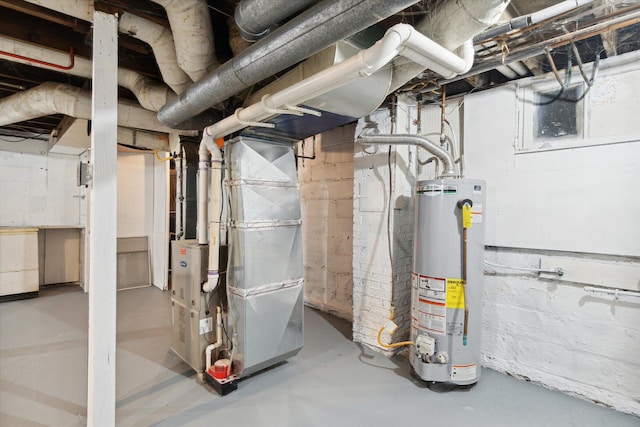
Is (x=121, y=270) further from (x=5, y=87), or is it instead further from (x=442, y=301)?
(x=442, y=301)

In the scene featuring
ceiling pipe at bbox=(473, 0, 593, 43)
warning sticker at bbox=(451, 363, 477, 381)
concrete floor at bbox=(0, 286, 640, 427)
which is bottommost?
concrete floor at bbox=(0, 286, 640, 427)

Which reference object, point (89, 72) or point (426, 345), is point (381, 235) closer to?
point (426, 345)

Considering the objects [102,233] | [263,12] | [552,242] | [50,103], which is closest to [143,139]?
[50,103]

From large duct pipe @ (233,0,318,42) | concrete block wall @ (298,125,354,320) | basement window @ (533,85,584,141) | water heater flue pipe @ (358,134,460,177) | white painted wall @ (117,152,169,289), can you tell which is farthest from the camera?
white painted wall @ (117,152,169,289)

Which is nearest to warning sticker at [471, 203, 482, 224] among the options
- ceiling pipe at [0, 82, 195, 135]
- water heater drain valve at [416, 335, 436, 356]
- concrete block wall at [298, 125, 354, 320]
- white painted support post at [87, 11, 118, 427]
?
water heater drain valve at [416, 335, 436, 356]

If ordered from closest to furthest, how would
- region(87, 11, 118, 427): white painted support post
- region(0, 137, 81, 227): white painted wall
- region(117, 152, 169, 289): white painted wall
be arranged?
1. region(87, 11, 118, 427): white painted support post
2. region(0, 137, 81, 227): white painted wall
3. region(117, 152, 169, 289): white painted wall

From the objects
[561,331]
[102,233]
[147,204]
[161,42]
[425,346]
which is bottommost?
[425,346]

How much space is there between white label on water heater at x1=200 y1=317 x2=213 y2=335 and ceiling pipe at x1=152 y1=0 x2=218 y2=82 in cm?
181

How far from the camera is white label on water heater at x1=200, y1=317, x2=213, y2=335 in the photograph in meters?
2.51

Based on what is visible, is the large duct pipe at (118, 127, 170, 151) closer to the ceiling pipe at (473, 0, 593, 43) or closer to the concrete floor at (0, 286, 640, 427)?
the concrete floor at (0, 286, 640, 427)

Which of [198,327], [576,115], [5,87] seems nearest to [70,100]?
[5,87]

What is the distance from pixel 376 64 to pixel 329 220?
2.85 m

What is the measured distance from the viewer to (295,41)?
1.41 metres

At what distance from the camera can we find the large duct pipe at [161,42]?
1.84 m
